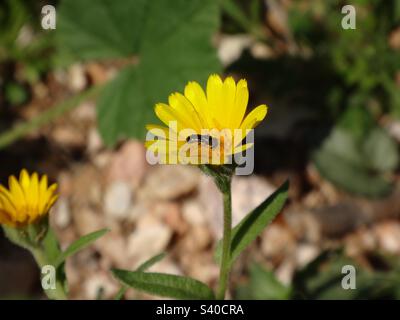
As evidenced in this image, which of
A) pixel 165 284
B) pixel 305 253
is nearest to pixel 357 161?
pixel 305 253

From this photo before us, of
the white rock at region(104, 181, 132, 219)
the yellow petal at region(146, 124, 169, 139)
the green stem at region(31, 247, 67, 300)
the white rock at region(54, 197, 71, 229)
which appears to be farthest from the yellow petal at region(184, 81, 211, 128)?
the white rock at region(54, 197, 71, 229)

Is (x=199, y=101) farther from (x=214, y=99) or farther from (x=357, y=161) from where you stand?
(x=357, y=161)

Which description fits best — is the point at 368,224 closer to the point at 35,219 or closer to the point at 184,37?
the point at 184,37

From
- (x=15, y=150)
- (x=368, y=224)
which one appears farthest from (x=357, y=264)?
(x=15, y=150)

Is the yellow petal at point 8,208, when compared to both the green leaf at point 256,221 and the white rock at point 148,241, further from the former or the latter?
the white rock at point 148,241

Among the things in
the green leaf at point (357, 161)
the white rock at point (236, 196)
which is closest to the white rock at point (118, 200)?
the white rock at point (236, 196)

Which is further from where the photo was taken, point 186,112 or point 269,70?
point 269,70
